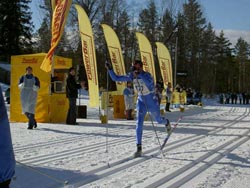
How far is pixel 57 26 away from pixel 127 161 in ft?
26.0

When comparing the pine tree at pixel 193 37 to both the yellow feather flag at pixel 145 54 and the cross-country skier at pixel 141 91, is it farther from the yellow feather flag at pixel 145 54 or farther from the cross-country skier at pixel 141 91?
the cross-country skier at pixel 141 91

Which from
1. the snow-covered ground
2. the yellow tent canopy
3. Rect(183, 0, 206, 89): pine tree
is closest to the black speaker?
the yellow tent canopy

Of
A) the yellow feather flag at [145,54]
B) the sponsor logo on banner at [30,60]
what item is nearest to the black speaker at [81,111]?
the sponsor logo on banner at [30,60]

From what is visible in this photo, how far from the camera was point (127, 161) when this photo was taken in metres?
6.92

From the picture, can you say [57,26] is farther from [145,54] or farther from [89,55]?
[145,54]

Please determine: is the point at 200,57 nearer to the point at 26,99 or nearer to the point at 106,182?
the point at 26,99

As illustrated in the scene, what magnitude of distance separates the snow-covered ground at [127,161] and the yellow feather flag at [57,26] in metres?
2.99

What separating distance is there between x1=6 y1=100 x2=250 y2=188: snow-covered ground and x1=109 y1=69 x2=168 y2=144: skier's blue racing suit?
649 mm

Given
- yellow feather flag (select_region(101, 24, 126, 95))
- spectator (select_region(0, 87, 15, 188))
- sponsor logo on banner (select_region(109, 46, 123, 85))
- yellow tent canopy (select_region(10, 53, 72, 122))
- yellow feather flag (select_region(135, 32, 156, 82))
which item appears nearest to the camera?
spectator (select_region(0, 87, 15, 188))

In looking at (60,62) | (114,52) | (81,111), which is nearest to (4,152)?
(60,62)

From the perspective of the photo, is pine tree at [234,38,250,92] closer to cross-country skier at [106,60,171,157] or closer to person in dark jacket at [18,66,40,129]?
person in dark jacket at [18,66,40,129]

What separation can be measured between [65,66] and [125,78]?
333 inches

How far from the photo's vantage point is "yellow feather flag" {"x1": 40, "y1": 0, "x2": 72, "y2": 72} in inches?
522

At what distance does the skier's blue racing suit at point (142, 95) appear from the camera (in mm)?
7664
